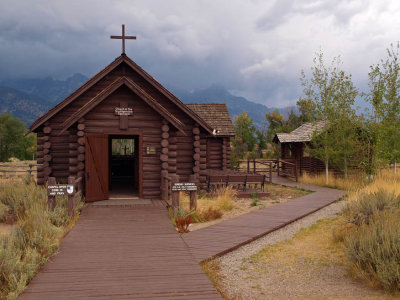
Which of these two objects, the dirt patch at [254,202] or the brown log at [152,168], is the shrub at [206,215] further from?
the brown log at [152,168]

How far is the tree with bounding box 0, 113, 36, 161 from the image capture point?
198 ft

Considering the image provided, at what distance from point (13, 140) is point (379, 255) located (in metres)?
67.3

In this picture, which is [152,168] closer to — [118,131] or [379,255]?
[118,131]

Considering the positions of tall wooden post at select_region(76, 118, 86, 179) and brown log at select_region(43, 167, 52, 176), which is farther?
brown log at select_region(43, 167, 52, 176)

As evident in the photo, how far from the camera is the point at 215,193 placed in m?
14.3

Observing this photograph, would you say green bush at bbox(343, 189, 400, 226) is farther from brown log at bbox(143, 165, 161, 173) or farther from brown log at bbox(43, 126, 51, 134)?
brown log at bbox(43, 126, 51, 134)

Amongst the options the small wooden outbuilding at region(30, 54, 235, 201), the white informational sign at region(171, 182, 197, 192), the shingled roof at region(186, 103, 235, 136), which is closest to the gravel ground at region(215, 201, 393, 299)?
the white informational sign at region(171, 182, 197, 192)

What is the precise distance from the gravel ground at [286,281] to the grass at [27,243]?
306 cm

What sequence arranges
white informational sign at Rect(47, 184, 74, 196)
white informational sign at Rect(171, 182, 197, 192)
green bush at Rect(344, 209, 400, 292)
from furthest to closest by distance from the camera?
1. white informational sign at Rect(171, 182, 197, 192)
2. white informational sign at Rect(47, 184, 74, 196)
3. green bush at Rect(344, 209, 400, 292)

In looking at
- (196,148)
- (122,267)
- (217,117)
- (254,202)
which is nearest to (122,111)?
(196,148)

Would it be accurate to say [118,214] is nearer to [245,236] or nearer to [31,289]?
[245,236]

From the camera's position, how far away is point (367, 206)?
822 cm

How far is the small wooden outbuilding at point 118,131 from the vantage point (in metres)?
12.3

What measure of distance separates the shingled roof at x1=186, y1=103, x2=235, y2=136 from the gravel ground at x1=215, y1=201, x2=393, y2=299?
44.3ft
